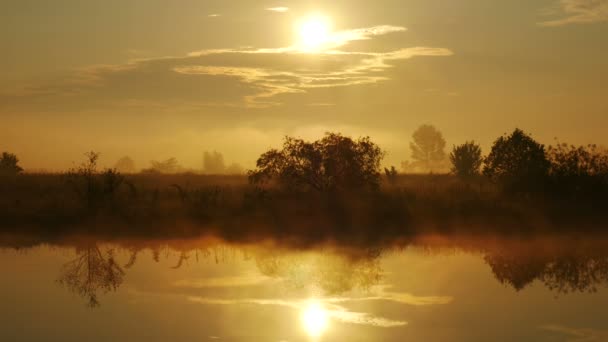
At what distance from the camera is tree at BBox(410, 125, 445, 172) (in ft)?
391

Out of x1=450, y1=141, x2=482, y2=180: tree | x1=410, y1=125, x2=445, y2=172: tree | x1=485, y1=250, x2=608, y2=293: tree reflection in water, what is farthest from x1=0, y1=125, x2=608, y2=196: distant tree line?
x1=410, y1=125, x2=445, y2=172: tree

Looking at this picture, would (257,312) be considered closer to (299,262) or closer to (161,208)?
(299,262)

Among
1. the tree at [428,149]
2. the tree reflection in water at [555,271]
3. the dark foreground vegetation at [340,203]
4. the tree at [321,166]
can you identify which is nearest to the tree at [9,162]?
the dark foreground vegetation at [340,203]

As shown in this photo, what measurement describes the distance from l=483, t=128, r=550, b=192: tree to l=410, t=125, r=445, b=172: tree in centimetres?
8626

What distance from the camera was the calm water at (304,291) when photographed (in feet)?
40.2

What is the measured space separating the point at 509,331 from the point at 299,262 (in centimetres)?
793

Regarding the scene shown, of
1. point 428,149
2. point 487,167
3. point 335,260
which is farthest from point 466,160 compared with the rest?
point 428,149

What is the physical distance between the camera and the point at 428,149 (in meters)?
120

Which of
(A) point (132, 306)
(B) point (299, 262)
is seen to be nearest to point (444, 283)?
(B) point (299, 262)

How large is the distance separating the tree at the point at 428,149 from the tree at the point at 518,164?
8626 centimetres

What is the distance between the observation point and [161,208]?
28188mm

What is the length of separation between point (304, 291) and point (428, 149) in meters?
106

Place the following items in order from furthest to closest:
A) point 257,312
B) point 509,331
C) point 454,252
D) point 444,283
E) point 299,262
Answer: point 454,252, point 299,262, point 444,283, point 257,312, point 509,331

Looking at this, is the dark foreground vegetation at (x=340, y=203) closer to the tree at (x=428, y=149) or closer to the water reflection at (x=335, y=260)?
the water reflection at (x=335, y=260)
